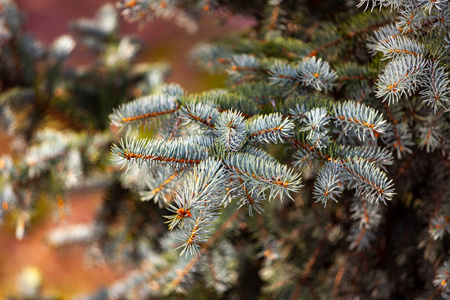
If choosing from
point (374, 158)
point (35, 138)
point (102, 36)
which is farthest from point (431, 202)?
point (102, 36)

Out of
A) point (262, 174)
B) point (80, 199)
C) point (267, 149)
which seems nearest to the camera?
point (262, 174)

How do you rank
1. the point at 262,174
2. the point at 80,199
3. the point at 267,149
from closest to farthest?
the point at 262,174 < the point at 267,149 < the point at 80,199

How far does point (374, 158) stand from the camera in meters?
0.47

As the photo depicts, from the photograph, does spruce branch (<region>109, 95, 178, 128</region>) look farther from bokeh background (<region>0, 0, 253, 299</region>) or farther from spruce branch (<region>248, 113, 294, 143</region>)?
bokeh background (<region>0, 0, 253, 299</region>)

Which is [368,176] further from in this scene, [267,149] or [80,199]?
[80,199]

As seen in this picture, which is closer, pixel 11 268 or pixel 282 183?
pixel 282 183

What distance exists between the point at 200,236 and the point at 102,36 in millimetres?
938

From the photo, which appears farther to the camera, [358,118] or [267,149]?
[267,149]

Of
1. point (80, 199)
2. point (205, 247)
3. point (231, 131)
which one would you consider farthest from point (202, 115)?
point (80, 199)

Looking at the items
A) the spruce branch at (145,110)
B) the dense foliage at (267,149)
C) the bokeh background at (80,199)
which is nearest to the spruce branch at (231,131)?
the dense foliage at (267,149)

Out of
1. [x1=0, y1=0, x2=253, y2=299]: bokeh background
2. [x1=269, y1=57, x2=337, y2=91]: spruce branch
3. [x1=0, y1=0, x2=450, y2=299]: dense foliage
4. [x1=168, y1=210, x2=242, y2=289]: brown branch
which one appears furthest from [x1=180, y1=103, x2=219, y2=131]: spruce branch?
[x1=0, y1=0, x2=253, y2=299]: bokeh background

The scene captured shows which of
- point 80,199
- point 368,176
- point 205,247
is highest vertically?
point 368,176

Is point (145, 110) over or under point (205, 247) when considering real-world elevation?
over

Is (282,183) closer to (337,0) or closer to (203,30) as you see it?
(337,0)
